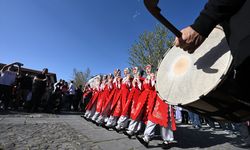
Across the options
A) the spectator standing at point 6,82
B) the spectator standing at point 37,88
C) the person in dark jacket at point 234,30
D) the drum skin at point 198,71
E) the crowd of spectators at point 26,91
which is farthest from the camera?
the spectator standing at point 37,88

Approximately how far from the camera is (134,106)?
16.9 feet

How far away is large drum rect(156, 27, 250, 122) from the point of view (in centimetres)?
124

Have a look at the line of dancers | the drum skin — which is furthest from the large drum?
the line of dancers

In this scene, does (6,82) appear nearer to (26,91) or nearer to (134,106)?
(26,91)

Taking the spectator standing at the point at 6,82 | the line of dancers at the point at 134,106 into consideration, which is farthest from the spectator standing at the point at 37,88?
the line of dancers at the point at 134,106

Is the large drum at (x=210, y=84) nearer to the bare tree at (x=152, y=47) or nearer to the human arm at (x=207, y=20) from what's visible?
the human arm at (x=207, y=20)

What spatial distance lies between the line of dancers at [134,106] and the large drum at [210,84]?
201 cm

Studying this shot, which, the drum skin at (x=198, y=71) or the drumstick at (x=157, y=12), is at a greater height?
the drumstick at (x=157, y=12)

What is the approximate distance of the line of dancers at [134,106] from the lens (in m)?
4.03

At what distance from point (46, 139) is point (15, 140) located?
0.46m

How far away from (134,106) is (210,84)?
3.94m

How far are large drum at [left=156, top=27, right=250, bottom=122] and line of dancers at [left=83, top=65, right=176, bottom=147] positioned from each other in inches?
79.2

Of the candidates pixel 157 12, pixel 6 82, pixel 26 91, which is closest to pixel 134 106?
pixel 157 12

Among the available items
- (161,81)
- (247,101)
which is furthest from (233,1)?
(161,81)
